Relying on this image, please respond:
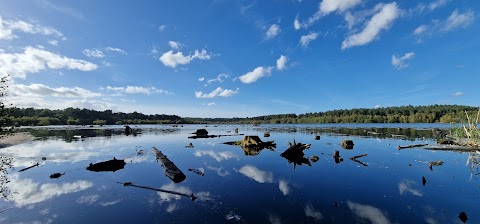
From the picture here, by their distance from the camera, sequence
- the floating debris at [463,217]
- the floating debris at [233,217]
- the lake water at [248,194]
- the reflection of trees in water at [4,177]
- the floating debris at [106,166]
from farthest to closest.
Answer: the floating debris at [106,166], the reflection of trees in water at [4,177], the lake water at [248,194], the floating debris at [463,217], the floating debris at [233,217]

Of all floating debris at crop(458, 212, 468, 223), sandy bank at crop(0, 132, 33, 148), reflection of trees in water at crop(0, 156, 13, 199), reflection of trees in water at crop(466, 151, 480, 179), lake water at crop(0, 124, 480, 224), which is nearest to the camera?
floating debris at crop(458, 212, 468, 223)

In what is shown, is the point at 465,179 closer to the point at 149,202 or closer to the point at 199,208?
the point at 199,208

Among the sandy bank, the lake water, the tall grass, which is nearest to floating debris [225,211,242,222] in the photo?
the lake water

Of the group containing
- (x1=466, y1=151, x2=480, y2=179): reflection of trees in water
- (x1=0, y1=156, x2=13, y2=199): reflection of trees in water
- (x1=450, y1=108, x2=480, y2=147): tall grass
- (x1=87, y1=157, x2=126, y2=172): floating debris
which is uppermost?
(x1=450, y1=108, x2=480, y2=147): tall grass

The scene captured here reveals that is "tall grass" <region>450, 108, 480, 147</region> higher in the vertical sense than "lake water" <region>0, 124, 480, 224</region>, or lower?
higher

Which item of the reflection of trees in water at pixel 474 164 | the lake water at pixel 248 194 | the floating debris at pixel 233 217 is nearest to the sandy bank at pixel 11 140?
the lake water at pixel 248 194

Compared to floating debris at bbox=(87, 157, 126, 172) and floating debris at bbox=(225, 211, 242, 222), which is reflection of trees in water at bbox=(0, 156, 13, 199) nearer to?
floating debris at bbox=(87, 157, 126, 172)

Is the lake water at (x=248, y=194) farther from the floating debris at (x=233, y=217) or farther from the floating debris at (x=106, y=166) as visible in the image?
the floating debris at (x=106, y=166)

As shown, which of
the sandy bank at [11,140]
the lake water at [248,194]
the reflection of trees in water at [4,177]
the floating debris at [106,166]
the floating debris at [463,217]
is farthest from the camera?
the sandy bank at [11,140]

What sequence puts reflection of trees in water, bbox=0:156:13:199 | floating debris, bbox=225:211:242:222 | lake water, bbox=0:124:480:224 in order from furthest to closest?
reflection of trees in water, bbox=0:156:13:199 < lake water, bbox=0:124:480:224 < floating debris, bbox=225:211:242:222

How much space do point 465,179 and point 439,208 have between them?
10.5 m

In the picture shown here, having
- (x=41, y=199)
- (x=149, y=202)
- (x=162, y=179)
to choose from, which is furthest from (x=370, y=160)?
(x=41, y=199)

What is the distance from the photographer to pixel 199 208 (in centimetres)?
1401

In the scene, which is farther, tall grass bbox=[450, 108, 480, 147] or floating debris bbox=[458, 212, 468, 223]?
tall grass bbox=[450, 108, 480, 147]
